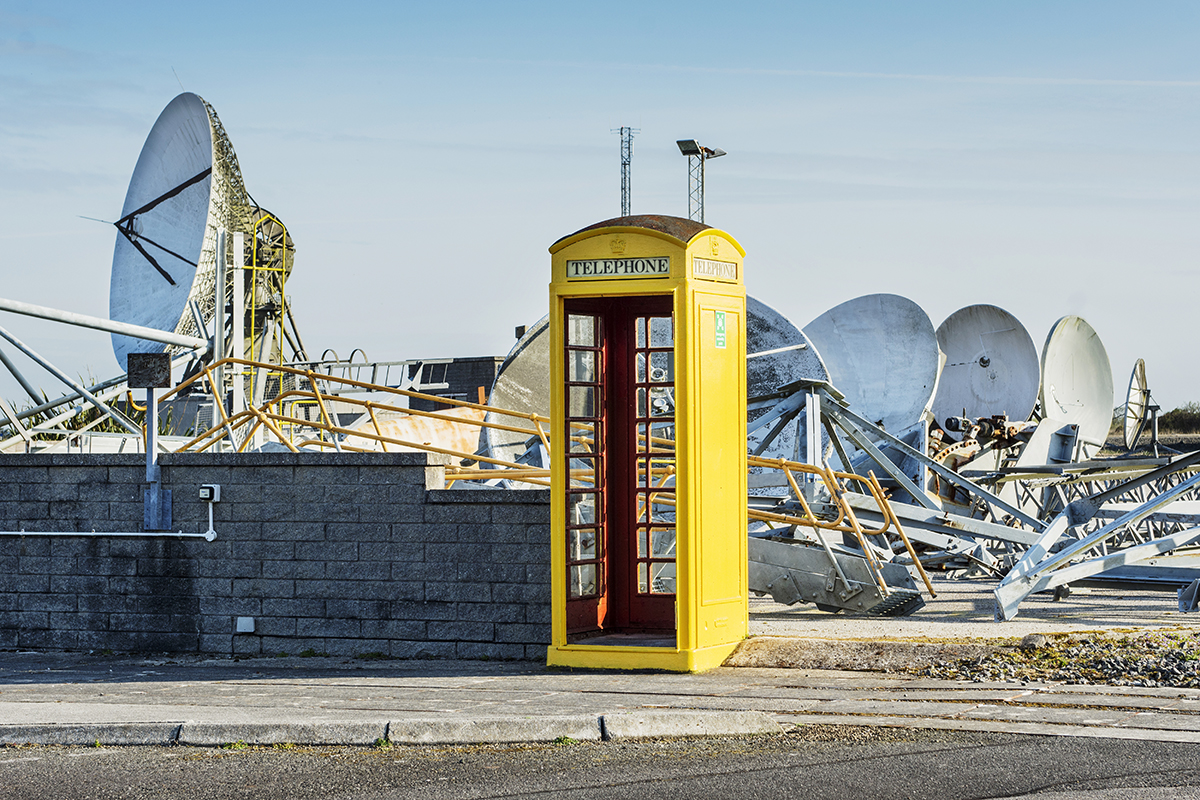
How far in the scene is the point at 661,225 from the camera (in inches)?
361

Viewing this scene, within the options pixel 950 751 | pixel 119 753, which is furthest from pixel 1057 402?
pixel 119 753

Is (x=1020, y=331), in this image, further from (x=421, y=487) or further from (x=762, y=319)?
(x=421, y=487)

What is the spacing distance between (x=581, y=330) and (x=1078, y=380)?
19664 millimetres

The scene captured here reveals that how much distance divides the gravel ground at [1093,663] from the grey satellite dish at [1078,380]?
16760 mm

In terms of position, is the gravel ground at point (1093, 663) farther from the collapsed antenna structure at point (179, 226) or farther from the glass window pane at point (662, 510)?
the collapsed antenna structure at point (179, 226)

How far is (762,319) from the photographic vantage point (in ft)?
63.8

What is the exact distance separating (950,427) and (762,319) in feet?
24.2

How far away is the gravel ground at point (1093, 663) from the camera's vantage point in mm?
8273

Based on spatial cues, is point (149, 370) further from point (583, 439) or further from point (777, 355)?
point (777, 355)

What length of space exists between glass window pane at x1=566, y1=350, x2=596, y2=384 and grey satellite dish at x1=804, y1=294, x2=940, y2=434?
1371 cm

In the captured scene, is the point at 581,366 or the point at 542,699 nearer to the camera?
the point at 542,699

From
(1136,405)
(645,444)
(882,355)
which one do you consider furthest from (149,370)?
(1136,405)

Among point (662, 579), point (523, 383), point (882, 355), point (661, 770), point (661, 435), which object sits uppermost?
point (882, 355)

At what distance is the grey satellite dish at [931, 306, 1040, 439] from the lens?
27.4 meters
